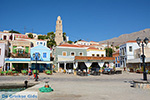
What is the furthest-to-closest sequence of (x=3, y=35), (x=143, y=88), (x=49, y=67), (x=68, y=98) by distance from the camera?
1. (x=3, y=35)
2. (x=49, y=67)
3. (x=143, y=88)
4. (x=68, y=98)

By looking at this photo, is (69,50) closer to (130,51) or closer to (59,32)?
(130,51)

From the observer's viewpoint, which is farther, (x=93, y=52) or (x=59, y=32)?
(x=59, y=32)

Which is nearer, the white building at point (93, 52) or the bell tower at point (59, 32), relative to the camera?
the white building at point (93, 52)

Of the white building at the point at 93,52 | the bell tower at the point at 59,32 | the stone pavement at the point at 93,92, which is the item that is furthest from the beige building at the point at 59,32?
the stone pavement at the point at 93,92


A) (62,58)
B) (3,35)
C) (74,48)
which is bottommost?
(62,58)

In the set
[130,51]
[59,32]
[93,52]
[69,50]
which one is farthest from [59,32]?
[130,51]

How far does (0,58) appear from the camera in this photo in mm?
30719

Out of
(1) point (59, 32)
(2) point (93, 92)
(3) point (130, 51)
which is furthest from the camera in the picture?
(1) point (59, 32)

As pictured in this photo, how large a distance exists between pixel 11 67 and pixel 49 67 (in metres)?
8.20

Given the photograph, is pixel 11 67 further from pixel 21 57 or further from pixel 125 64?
pixel 125 64

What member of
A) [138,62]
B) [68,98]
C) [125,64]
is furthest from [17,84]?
[125,64]

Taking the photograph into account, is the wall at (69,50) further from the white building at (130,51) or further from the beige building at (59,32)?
the beige building at (59,32)

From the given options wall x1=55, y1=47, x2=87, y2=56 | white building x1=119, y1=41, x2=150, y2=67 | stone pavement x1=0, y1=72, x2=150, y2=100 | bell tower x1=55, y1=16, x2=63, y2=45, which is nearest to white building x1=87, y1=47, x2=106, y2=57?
wall x1=55, y1=47, x2=87, y2=56

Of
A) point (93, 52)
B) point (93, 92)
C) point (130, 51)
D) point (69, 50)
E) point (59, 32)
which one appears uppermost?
point (59, 32)
